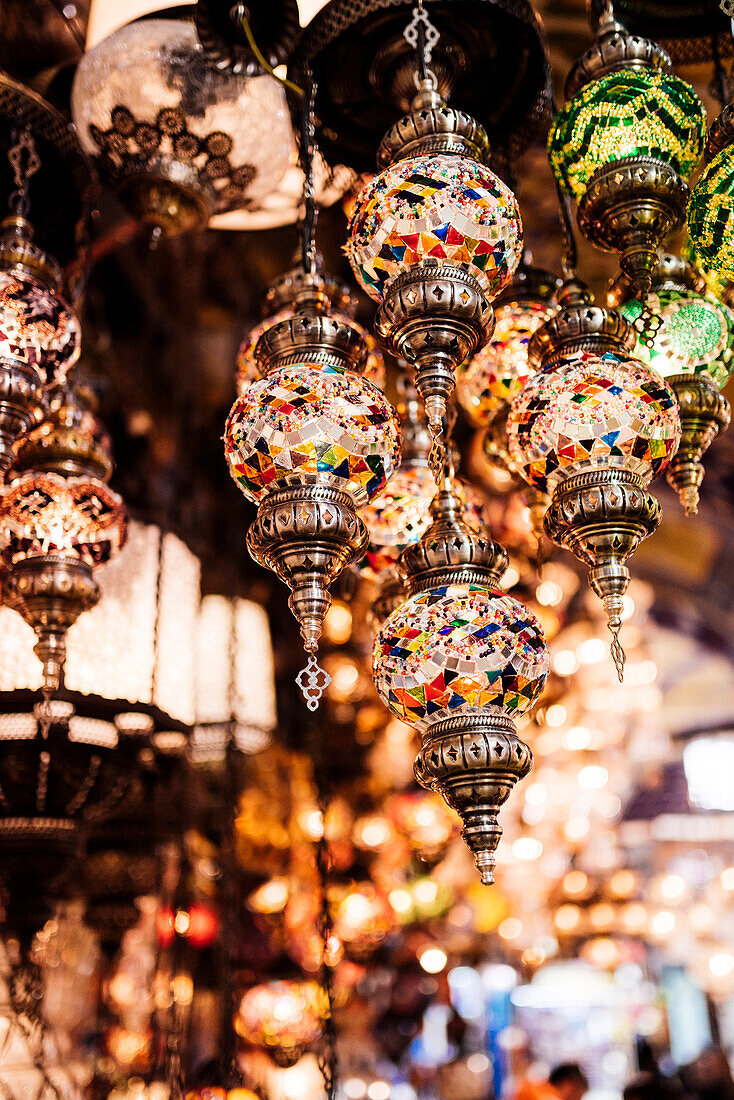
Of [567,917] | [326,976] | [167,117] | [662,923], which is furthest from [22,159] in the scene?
[662,923]

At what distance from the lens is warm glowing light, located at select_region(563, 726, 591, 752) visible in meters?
4.68

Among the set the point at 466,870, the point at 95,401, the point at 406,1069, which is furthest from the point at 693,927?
the point at 95,401

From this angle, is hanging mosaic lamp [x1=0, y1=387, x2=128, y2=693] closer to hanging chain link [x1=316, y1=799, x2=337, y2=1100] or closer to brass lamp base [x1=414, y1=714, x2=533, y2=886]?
brass lamp base [x1=414, y1=714, x2=533, y2=886]

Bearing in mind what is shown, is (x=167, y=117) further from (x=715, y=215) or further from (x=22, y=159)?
(x=715, y=215)

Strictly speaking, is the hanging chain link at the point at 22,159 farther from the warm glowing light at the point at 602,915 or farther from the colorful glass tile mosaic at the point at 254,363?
the warm glowing light at the point at 602,915

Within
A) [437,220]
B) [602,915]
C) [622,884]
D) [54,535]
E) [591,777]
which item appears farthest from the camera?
[622,884]

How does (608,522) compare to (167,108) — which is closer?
(608,522)

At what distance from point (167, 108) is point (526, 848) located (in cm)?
481

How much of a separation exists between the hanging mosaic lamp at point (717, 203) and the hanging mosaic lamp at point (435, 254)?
0.75 ft

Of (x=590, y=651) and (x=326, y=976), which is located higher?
(x=590, y=651)

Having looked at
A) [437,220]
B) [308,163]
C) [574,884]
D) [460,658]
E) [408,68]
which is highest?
[408,68]

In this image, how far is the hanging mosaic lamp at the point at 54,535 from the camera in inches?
45.7

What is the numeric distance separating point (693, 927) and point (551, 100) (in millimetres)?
8919

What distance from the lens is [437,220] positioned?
827 millimetres
